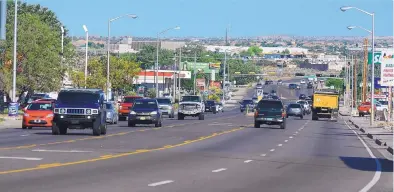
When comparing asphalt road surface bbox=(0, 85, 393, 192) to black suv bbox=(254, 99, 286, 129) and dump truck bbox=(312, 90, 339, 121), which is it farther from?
dump truck bbox=(312, 90, 339, 121)

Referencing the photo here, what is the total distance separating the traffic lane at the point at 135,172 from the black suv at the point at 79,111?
8.74 metres

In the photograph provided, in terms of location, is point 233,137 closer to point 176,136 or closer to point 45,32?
point 176,136

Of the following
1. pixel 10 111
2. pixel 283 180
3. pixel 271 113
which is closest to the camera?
pixel 283 180

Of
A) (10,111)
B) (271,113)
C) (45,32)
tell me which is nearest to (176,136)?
(271,113)

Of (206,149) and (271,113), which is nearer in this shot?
(206,149)

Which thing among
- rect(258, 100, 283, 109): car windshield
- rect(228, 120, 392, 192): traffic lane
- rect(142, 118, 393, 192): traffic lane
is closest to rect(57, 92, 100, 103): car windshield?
rect(228, 120, 392, 192): traffic lane

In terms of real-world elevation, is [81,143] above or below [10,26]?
below

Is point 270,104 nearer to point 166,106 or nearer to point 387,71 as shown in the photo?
point 387,71

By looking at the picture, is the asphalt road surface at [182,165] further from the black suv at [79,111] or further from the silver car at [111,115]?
the silver car at [111,115]

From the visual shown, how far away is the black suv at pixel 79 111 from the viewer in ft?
137

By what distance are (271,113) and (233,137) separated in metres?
14.0

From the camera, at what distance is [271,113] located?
58938mm

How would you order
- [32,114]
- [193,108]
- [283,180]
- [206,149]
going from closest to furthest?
[283,180]
[206,149]
[32,114]
[193,108]

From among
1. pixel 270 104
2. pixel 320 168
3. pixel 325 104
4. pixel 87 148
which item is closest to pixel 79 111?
pixel 87 148
